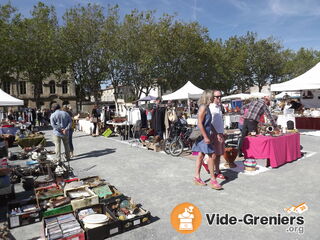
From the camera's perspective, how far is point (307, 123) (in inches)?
498

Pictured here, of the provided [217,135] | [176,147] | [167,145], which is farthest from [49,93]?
[217,135]

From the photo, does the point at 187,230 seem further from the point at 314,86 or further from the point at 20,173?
the point at 314,86

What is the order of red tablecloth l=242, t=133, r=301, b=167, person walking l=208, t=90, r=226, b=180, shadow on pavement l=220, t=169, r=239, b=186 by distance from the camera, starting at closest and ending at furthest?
person walking l=208, t=90, r=226, b=180, shadow on pavement l=220, t=169, r=239, b=186, red tablecloth l=242, t=133, r=301, b=167

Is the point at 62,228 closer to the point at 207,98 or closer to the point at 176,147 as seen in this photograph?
the point at 207,98

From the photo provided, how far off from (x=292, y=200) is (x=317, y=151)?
4531 millimetres

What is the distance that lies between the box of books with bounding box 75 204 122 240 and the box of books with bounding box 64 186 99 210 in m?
0.26

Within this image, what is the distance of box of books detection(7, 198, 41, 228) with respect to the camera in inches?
142

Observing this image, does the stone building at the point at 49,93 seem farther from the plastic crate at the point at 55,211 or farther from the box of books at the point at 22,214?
the plastic crate at the point at 55,211

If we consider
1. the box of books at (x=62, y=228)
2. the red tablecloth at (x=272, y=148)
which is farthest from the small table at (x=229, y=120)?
the box of books at (x=62, y=228)

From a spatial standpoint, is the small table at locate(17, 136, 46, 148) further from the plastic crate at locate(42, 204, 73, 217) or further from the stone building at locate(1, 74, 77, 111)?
the stone building at locate(1, 74, 77, 111)

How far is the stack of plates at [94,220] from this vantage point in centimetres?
325

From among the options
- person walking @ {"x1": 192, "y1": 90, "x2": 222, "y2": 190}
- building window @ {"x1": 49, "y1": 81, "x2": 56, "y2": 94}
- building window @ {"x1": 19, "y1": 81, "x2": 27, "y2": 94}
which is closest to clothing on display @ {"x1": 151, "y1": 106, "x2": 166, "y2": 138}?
person walking @ {"x1": 192, "y1": 90, "x2": 222, "y2": 190}

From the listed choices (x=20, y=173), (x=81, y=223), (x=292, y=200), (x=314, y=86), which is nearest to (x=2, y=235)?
(x=81, y=223)

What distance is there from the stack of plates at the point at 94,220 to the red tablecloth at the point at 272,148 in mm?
4110
